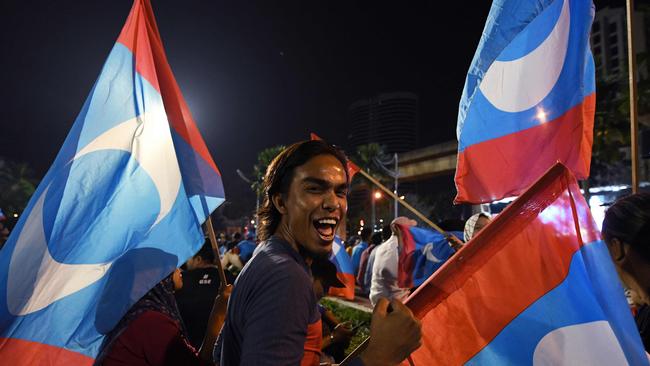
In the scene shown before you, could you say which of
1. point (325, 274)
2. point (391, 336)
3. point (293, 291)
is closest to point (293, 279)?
point (293, 291)

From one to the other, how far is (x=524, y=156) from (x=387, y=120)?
11656 centimetres

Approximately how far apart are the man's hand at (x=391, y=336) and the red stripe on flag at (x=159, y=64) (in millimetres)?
2728

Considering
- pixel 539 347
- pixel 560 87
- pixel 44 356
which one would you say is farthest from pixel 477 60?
pixel 44 356

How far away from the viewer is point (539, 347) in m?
1.93

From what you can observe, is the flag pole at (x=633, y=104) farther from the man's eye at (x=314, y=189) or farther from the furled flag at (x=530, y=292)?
the man's eye at (x=314, y=189)

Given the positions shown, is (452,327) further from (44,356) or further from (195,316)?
(195,316)

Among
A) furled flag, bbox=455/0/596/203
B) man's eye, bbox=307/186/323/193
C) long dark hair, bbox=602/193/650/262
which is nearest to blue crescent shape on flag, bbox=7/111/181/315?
man's eye, bbox=307/186/323/193

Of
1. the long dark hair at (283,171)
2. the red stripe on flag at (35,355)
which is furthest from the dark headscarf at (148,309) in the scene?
the long dark hair at (283,171)

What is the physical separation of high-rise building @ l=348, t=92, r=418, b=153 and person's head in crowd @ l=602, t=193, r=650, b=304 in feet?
348

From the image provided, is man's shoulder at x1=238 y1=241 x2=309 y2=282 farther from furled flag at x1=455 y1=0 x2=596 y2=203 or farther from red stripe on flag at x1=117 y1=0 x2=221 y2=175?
furled flag at x1=455 y1=0 x2=596 y2=203

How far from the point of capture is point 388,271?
257 inches

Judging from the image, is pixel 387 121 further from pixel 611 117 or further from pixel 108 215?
pixel 108 215

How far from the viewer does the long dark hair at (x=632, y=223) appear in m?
1.97

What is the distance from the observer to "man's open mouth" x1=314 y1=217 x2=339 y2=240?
1917 millimetres
